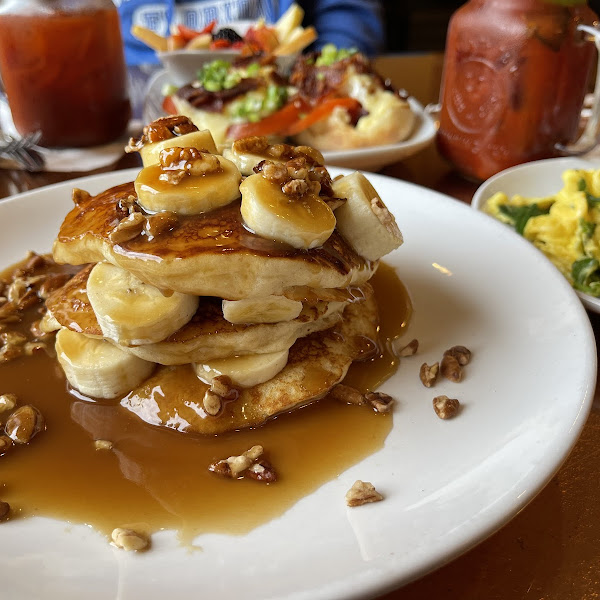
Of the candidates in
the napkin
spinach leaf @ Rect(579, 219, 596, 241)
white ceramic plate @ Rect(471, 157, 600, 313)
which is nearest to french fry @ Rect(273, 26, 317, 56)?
the napkin

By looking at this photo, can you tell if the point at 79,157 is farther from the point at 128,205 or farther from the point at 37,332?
the point at 128,205

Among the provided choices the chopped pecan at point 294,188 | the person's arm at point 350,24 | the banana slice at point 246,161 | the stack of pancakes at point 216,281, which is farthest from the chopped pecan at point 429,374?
the person's arm at point 350,24

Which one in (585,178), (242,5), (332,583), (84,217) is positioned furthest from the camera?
(242,5)

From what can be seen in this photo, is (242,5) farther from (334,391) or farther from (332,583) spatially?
(332,583)

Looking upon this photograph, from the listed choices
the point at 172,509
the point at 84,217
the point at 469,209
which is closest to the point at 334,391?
the point at 172,509

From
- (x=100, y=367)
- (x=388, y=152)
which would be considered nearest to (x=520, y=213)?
(x=388, y=152)
